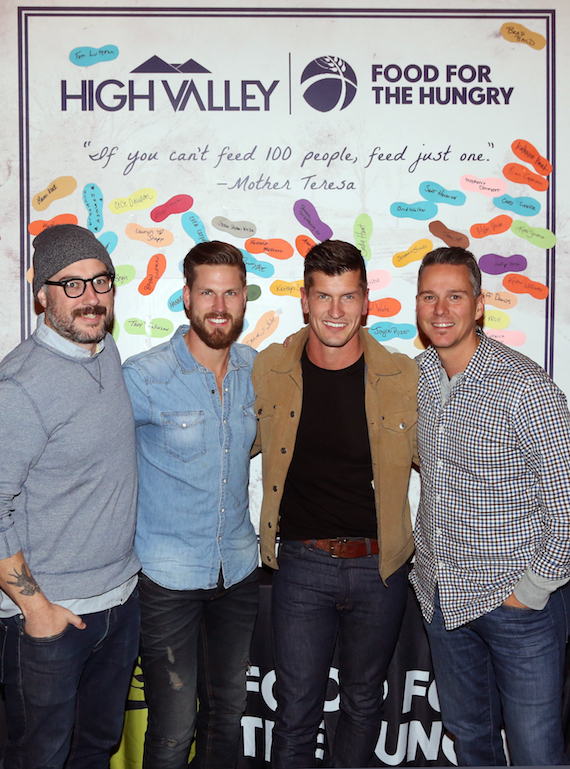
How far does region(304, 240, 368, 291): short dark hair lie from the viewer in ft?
7.54

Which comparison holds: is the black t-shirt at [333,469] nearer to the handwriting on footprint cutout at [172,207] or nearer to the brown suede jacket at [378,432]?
the brown suede jacket at [378,432]

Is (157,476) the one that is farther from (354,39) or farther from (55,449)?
(354,39)

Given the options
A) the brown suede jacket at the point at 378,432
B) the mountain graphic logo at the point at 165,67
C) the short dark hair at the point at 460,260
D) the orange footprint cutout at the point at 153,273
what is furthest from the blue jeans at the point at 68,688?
the mountain graphic logo at the point at 165,67

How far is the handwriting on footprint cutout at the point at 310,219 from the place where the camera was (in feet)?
9.73

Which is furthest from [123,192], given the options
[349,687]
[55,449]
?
[349,687]

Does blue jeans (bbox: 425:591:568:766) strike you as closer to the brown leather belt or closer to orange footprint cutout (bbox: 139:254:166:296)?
the brown leather belt

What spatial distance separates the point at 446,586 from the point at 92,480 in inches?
48.7

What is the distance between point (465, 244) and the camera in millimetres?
3000

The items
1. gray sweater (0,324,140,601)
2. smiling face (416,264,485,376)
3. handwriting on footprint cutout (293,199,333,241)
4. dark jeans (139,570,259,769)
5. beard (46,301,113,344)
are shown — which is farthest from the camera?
handwriting on footprint cutout (293,199,333,241)

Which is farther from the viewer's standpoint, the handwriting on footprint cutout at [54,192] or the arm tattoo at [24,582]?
the handwriting on footprint cutout at [54,192]

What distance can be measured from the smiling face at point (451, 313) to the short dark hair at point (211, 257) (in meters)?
0.73

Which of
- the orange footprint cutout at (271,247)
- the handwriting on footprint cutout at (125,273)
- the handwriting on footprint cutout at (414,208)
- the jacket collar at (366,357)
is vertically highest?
the handwriting on footprint cutout at (414,208)

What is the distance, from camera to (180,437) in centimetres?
222

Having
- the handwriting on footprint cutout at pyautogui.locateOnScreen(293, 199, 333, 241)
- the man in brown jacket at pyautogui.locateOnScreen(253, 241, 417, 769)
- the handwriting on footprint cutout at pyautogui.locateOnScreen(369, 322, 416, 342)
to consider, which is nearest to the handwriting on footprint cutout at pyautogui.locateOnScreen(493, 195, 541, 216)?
the handwriting on footprint cutout at pyautogui.locateOnScreen(369, 322, 416, 342)
